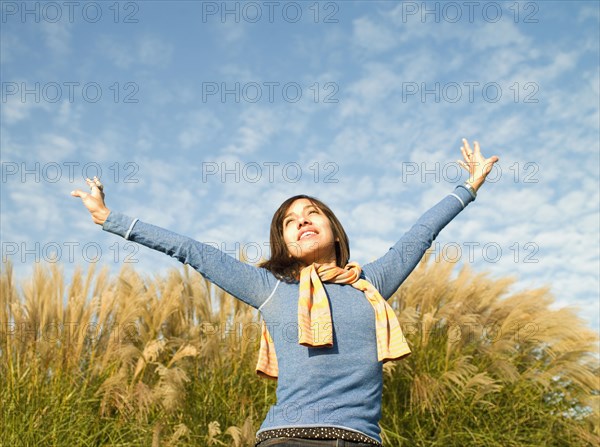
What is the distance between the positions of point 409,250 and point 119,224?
3.37 ft

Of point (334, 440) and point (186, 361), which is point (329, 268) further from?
point (186, 361)

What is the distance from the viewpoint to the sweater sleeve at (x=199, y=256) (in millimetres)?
2100

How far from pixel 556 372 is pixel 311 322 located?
11.4 feet

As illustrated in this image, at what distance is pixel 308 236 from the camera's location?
7.63 feet

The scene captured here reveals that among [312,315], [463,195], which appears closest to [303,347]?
[312,315]

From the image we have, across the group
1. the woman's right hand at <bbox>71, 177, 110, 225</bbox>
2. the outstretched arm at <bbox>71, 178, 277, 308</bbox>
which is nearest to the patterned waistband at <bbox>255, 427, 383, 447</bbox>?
the outstretched arm at <bbox>71, 178, 277, 308</bbox>

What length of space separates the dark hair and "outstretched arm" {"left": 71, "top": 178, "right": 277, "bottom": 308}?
109 mm

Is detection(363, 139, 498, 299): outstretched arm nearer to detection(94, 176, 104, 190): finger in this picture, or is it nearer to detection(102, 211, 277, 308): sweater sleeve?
detection(102, 211, 277, 308): sweater sleeve

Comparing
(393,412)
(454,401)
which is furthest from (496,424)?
(393,412)

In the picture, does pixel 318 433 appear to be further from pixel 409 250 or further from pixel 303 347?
pixel 409 250

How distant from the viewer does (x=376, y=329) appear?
2.16m

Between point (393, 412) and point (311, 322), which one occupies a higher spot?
point (311, 322)

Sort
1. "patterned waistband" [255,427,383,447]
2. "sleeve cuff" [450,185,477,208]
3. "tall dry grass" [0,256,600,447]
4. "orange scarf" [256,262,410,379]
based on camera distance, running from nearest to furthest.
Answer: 1. "patterned waistband" [255,427,383,447]
2. "orange scarf" [256,262,410,379]
3. "sleeve cuff" [450,185,477,208]
4. "tall dry grass" [0,256,600,447]

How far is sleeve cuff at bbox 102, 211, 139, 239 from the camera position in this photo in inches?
82.9
